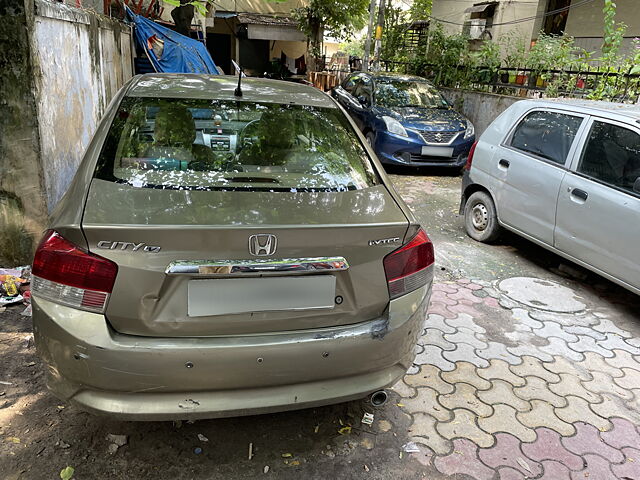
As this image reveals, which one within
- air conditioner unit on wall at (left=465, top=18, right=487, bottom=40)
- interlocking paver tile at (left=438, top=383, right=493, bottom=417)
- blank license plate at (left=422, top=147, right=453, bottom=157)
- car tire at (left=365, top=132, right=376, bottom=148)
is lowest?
interlocking paver tile at (left=438, top=383, right=493, bottom=417)

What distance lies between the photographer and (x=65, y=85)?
14.3ft

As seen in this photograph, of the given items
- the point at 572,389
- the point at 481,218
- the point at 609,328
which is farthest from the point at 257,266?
the point at 481,218

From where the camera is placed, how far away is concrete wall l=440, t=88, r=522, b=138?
30.8 ft

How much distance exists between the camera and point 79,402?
1.87 meters

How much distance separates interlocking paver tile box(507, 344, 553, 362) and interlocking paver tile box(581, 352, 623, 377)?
24cm

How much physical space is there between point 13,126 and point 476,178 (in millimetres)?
4380

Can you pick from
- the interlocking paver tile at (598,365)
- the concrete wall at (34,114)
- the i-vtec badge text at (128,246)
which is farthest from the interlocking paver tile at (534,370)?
the concrete wall at (34,114)

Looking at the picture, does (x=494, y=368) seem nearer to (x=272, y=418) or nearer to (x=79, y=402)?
(x=272, y=418)

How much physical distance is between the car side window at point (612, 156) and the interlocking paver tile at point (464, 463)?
8.06 ft

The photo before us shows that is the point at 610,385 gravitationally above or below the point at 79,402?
below

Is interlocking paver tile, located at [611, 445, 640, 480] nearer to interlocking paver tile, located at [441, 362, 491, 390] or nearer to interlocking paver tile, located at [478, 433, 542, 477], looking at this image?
interlocking paver tile, located at [478, 433, 542, 477]

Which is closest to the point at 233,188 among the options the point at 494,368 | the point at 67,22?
the point at 494,368

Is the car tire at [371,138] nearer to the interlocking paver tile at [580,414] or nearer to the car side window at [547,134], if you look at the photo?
the car side window at [547,134]

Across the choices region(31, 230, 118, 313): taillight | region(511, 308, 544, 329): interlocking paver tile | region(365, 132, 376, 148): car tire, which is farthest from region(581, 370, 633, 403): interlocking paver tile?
region(365, 132, 376, 148): car tire
